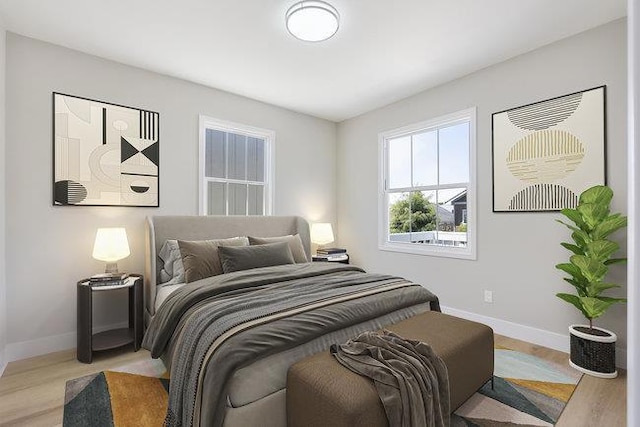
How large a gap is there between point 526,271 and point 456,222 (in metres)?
0.85

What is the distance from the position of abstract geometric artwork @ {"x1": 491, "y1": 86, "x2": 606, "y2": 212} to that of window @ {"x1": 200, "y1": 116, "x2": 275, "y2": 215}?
267cm

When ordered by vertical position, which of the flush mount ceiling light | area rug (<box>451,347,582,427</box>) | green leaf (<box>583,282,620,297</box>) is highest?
the flush mount ceiling light

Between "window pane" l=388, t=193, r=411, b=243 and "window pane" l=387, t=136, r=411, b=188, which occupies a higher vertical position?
"window pane" l=387, t=136, r=411, b=188

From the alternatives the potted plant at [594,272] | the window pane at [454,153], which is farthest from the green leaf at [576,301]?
the window pane at [454,153]

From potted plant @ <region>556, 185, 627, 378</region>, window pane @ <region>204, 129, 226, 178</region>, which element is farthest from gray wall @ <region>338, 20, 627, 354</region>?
window pane @ <region>204, 129, 226, 178</region>

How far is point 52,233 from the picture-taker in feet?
9.12

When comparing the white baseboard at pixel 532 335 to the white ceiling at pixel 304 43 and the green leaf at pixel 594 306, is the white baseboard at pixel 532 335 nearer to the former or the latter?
the green leaf at pixel 594 306

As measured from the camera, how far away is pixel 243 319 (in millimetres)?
1700

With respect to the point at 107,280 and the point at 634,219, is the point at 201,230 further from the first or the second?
the point at 634,219

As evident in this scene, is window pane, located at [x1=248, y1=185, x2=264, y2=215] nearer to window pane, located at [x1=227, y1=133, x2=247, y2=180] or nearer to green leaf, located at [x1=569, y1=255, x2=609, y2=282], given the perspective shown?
window pane, located at [x1=227, y1=133, x2=247, y2=180]

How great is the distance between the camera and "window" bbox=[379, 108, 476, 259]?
351 cm

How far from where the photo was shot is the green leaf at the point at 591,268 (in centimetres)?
231

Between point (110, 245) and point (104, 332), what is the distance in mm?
851

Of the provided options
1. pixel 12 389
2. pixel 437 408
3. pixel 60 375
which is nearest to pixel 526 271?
pixel 437 408
